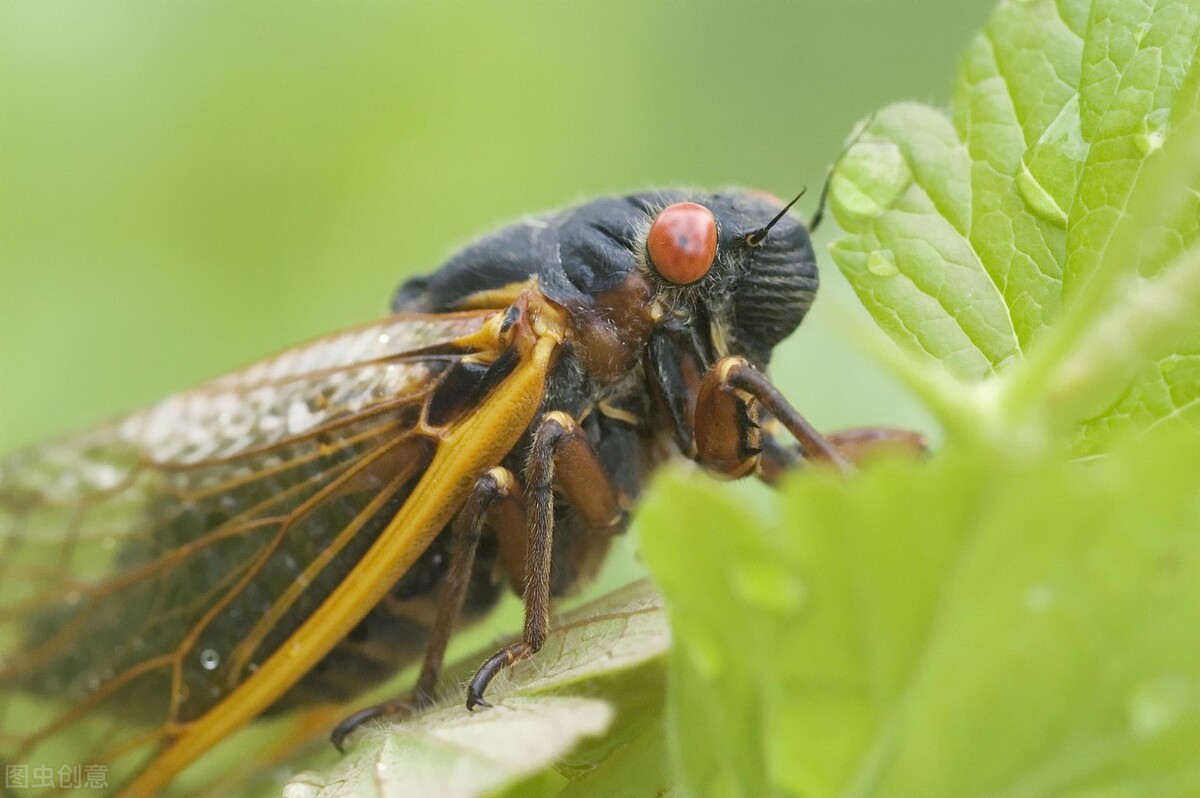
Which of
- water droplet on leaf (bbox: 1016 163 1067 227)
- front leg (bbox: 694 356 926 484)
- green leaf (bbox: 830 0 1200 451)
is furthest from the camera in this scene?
front leg (bbox: 694 356 926 484)

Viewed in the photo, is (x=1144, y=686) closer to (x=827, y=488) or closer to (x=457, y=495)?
(x=827, y=488)

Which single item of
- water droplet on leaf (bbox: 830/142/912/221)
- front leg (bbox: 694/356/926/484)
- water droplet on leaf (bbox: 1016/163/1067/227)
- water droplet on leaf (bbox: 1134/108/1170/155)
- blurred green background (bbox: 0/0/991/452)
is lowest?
front leg (bbox: 694/356/926/484)

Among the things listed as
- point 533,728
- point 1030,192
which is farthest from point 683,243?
point 533,728

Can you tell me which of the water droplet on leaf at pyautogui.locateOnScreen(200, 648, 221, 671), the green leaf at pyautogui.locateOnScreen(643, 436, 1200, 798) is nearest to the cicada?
the water droplet on leaf at pyautogui.locateOnScreen(200, 648, 221, 671)

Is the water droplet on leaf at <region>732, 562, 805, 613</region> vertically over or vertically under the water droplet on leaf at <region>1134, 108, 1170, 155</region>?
under

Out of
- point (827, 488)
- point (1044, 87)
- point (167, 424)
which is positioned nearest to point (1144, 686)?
point (827, 488)

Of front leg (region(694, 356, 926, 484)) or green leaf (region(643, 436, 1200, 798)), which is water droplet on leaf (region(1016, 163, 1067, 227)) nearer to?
front leg (region(694, 356, 926, 484))

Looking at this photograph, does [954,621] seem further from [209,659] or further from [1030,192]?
[209,659]

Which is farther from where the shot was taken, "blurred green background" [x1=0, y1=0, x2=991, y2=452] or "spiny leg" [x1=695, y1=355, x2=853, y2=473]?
"blurred green background" [x1=0, y1=0, x2=991, y2=452]

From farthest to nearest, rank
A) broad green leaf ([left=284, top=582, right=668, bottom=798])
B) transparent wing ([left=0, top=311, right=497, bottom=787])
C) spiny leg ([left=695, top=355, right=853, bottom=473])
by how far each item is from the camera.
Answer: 1. transparent wing ([left=0, top=311, right=497, bottom=787])
2. spiny leg ([left=695, top=355, right=853, bottom=473])
3. broad green leaf ([left=284, top=582, right=668, bottom=798])
